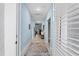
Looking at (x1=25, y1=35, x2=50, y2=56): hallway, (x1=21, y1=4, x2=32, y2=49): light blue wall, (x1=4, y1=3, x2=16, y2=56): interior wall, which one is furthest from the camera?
(x1=21, y1=4, x2=32, y2=49): light blue wall

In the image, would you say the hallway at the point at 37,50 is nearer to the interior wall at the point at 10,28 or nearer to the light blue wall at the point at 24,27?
the light blue wall at the point at 24,27

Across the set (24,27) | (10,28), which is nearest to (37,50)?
(24,27)

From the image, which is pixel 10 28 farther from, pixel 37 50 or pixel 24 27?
pixel 37 50

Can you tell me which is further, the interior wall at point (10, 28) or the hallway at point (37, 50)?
the hallway at point (37, 50)

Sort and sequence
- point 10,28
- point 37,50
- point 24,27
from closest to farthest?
1. point 10,28
2. point 37,50
3. point 24,27

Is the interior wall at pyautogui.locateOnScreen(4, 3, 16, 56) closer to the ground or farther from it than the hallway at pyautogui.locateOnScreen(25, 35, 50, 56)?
farther from it

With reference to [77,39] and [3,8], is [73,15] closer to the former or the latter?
[77,39]

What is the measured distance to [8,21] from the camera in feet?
7.72

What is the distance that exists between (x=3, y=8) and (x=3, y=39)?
64 cm

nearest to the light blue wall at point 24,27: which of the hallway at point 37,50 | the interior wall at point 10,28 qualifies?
the hallway at point 37,50

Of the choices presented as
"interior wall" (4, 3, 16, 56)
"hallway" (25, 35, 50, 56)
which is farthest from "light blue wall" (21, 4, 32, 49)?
"interior wall" (4, 3, 16, 56)

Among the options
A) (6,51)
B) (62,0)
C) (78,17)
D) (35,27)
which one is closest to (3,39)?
(6,51)

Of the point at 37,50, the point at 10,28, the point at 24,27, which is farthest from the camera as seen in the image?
the point at 24,27

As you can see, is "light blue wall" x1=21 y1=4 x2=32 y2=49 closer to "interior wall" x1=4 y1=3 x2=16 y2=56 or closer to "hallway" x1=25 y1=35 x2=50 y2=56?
"hallway" x1=25 y1=35 x2=50 y2=56
